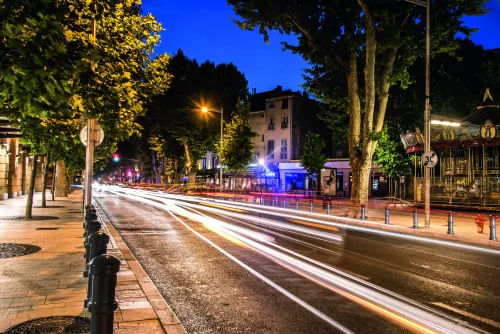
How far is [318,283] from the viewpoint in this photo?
7.88 meters

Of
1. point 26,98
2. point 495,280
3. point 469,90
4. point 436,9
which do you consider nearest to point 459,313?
point 495,280

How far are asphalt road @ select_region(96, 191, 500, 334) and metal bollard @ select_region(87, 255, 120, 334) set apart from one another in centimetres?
224

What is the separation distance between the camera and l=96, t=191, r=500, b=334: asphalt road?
580 cm

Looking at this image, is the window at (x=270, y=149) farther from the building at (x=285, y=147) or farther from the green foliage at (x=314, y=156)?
the green foliage at (x=314, y=156)

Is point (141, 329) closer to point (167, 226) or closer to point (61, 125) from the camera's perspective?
point (61, 125)

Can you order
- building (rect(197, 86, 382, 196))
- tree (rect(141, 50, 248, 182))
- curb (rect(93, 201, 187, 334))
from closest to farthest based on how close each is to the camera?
curb (rect(93, 201, 187, 334)) → tree (rect(141, 50, 248, 182)) → building (rect(197, 86, 382, 196))

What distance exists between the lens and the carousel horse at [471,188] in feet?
92.8

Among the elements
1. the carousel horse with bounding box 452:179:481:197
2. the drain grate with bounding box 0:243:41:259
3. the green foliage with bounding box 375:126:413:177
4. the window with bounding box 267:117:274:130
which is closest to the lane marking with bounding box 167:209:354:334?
the drain grate with bounding box 0:243:41:259

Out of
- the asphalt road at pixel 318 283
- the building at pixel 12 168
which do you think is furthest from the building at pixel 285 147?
the asphalt road at pixel 318 283

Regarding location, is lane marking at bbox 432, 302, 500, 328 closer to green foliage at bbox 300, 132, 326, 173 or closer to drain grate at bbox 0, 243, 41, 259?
drain grate at bbox 0, 243, 41, 259

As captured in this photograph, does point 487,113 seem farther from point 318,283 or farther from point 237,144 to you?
Answer: point 237,144

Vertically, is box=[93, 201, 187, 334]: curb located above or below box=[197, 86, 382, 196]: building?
below

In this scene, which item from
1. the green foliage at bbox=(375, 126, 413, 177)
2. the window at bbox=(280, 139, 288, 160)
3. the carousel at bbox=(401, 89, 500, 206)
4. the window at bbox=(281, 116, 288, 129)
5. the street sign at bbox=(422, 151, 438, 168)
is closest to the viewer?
the street sign at bbox=(422, 151, 438, 168)

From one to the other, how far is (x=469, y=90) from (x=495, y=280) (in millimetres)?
35735
